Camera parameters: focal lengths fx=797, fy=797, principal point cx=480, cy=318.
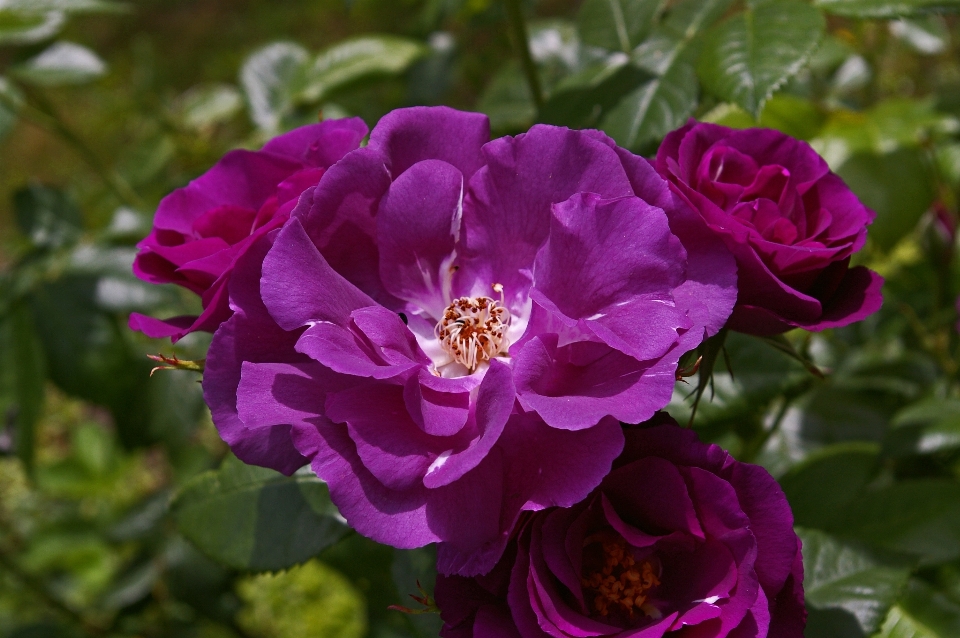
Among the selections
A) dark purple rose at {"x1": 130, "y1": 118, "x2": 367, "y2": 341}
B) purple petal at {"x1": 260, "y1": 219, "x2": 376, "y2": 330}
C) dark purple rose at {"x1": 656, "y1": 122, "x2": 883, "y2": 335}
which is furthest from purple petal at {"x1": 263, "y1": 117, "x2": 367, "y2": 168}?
dark purple rose at {"x1": 656, "y1": 122, "x2": 883, "y2": 335}

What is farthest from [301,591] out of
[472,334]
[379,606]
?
[472,334]

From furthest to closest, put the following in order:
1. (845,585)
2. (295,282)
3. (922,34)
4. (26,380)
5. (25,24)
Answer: (922,34)
(26,380)
(25,24)
(845,585)
(295,282)

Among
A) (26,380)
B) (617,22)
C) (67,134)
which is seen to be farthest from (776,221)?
(67,134)

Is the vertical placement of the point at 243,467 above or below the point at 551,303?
below

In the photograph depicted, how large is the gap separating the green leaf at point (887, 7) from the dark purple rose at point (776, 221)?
38 cm

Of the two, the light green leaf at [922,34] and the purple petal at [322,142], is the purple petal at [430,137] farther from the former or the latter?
the light green leaf at [922,34]

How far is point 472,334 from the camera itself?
0.85m

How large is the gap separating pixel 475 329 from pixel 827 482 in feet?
2.10

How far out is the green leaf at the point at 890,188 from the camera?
1263mm

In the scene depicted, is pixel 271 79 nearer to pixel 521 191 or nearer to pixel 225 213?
pixel 225 213

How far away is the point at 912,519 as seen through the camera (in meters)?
1.11

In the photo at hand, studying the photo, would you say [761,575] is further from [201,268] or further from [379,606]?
[379,606]

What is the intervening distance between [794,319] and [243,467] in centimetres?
68

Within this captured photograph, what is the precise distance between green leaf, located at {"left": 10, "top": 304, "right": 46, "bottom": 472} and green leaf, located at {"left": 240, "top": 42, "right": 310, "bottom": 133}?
2.01ft
